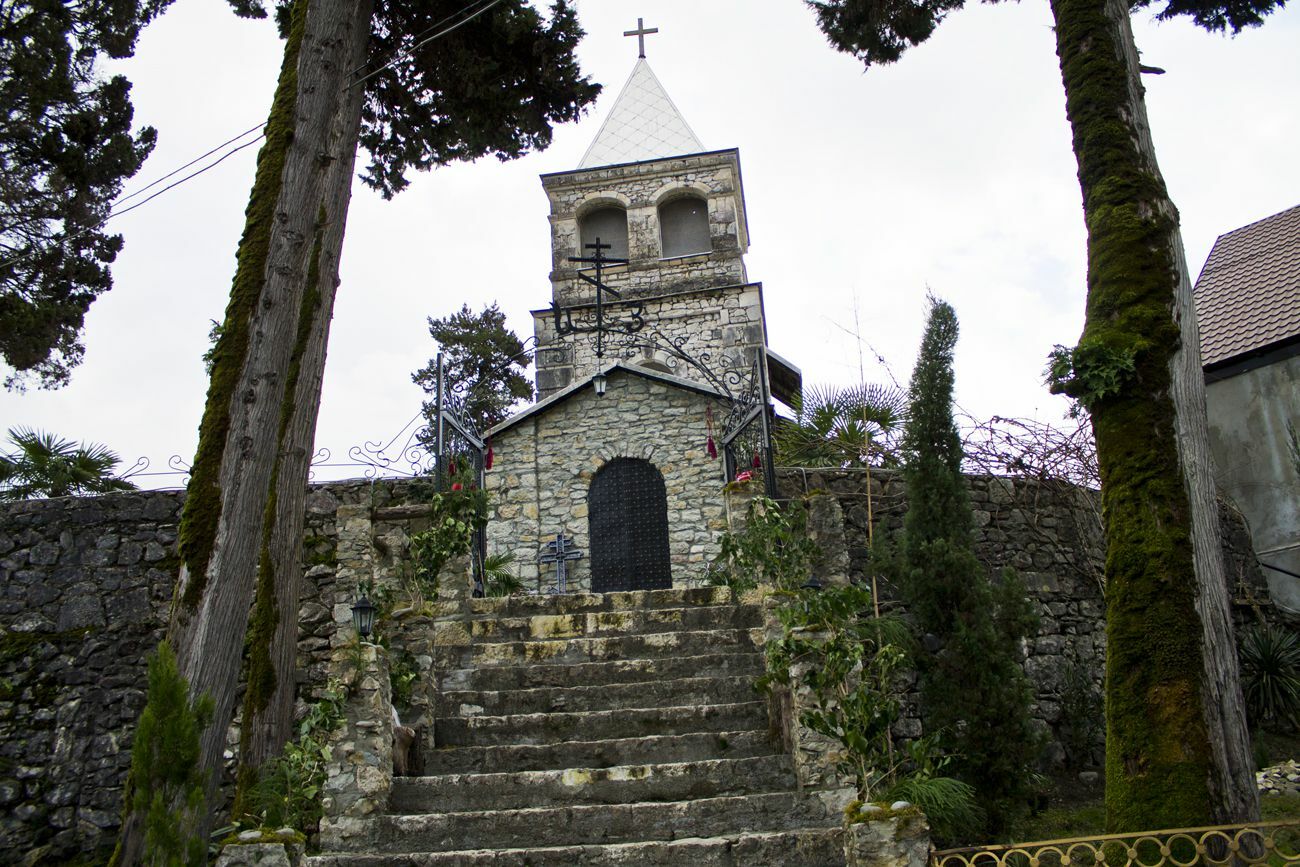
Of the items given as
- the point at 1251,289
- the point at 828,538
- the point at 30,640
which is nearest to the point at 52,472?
the point at 30,640

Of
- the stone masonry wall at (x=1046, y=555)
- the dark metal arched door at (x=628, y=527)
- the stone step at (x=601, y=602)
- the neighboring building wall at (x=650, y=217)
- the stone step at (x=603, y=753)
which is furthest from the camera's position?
the neighboring building wall at (x=650, y=217)

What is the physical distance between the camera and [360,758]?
582 cm

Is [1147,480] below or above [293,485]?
below

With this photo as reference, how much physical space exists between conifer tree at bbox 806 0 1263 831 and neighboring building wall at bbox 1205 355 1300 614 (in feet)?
21.8

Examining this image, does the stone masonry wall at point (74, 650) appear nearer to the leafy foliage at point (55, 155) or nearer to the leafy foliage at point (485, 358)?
the leafy foliage at point (55, 155)

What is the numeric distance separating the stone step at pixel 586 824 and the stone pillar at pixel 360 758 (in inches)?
5.0

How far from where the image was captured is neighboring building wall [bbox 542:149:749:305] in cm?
2044

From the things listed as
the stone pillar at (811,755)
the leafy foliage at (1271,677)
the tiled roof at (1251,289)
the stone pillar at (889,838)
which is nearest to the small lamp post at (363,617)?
the stone pillar at (811,755)

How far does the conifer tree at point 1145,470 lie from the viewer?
16.9ft

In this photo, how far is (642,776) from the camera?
5992 millimetres

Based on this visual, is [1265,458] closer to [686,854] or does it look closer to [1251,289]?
[1251,289]

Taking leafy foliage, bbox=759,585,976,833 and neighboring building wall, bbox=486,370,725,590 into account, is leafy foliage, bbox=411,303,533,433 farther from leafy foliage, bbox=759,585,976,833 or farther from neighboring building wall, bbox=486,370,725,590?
leafy foliage, bbox=759,585,976,833

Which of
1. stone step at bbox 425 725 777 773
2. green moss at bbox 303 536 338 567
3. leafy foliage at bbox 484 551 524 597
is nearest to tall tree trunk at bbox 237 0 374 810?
stone step at bbox 425 725 777 773

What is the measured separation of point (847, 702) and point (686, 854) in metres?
1.19
